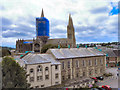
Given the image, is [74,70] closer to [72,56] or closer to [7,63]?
[72,56]

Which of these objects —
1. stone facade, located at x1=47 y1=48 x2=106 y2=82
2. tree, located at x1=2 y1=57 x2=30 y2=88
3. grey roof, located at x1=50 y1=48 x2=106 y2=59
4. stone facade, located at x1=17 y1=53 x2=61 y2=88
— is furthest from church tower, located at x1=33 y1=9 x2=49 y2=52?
tree, located at x1=2 y1=57 x2=30 y2=88

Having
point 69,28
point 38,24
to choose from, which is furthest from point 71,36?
point 38,24

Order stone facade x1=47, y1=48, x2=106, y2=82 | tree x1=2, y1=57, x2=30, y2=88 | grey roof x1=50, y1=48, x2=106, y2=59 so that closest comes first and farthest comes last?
tree x1=2, y1=57, x2=30, y2=88
stone facade x1=47, y1=48, x2=106, y2=82
grey roof x1=50, y1=48, x2=106, y2=59

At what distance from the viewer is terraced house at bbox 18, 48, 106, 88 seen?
71.9 ft

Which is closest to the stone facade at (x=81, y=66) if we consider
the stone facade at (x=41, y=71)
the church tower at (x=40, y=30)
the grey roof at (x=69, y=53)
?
the grey roof at (x=69, y=53)

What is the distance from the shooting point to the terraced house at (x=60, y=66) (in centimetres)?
2191

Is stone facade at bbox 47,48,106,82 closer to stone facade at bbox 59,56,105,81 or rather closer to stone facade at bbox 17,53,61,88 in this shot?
stone facade at bbox 59,56,105,81

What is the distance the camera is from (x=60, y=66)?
82.2 ft

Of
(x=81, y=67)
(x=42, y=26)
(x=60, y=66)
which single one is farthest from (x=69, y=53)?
(x=42, y=26)

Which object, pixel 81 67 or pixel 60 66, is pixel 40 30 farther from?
pixel 60 66

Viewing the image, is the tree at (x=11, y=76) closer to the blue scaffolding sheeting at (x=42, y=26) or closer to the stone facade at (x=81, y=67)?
the stone facade at (x=81, y=67)

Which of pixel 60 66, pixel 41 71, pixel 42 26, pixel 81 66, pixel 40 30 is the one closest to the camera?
pixel 41 71

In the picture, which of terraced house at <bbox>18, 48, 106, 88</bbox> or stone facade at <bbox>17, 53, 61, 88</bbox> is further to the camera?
terraced house at <bbox>18, 48, 106, 88</bbox>

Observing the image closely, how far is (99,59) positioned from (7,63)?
29.4m
